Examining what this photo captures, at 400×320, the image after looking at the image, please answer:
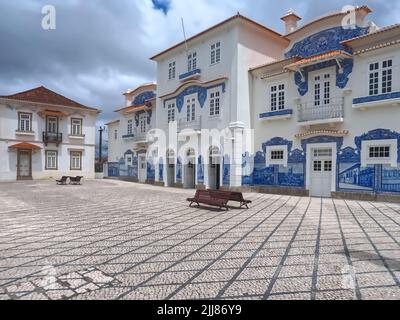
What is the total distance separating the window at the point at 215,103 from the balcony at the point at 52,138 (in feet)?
58.0

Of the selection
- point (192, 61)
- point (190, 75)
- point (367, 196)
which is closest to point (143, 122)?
point (190, 75)

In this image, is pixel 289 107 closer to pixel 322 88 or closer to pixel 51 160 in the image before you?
pixel 322 88

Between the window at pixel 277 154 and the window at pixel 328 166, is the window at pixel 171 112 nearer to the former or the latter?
the window at pixel 277 154

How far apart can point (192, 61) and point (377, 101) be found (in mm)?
12033

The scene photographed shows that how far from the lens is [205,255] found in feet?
17.9

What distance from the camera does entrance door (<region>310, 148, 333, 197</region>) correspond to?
1564 cm

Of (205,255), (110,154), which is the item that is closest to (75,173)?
(110,154)

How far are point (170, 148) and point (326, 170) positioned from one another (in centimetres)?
1140

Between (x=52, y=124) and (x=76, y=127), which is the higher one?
(x=52, y=124)

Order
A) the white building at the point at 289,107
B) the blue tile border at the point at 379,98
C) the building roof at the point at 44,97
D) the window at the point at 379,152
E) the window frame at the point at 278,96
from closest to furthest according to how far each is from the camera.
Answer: the blue tile border at the point at 379,98 < the window at the point at 379,152 < the white building at the point at 289,107 < the window frame at the point at 278,96 < the building roof at the point at 44,97

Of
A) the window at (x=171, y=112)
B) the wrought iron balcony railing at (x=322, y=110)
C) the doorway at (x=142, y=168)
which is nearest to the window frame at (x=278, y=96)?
the wrought iron balcony railing at (x=322, y=110)

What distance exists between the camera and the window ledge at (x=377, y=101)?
512 inches

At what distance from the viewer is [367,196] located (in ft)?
45.7
